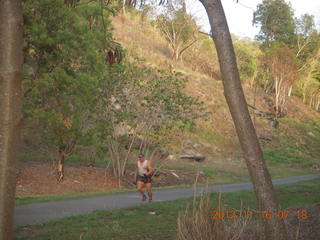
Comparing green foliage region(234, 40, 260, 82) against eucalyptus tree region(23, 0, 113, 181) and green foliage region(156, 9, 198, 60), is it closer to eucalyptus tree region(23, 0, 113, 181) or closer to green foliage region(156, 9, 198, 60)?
green foliage region(156, 9, 198, 60)

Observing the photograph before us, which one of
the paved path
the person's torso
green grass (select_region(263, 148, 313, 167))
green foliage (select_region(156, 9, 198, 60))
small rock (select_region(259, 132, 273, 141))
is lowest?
green grass (select_region(263, 148, 313, 167))

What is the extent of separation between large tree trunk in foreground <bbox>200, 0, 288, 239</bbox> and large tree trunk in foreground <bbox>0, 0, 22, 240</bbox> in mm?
2344

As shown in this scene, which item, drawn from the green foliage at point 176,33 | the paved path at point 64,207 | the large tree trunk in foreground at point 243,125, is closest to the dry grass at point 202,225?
the large tree trunk in foreground at point 243,125

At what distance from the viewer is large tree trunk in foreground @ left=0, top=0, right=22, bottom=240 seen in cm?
407

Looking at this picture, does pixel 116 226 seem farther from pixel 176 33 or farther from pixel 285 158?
pixel 176 33

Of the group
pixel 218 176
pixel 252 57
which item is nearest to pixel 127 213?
pixel 218 176

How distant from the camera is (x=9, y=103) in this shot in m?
4.11

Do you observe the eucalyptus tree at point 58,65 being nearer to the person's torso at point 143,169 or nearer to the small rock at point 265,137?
the person's torso at point 143,169

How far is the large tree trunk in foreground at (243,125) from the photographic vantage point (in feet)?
16.2

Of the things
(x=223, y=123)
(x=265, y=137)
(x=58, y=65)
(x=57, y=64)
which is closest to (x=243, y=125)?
(x=58, y=65)

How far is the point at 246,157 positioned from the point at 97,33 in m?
13.3

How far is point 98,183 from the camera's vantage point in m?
18.6

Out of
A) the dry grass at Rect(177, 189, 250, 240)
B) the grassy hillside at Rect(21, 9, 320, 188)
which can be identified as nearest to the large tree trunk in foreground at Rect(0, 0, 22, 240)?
the dry grass at Rect(177, 189, 250, 240)

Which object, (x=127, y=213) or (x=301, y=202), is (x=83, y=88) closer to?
(x=127, y=213)
